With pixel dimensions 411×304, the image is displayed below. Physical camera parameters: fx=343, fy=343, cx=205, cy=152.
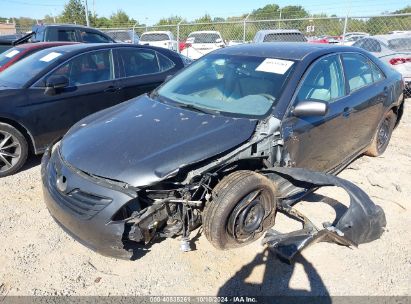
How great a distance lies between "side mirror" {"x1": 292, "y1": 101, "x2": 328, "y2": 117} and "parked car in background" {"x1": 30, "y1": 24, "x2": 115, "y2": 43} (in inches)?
319

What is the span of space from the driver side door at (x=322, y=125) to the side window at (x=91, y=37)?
25.3 ft

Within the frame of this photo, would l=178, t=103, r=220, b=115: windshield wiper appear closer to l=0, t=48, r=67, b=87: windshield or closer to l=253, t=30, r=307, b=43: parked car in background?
l=0, t=48, r=67, b=87: windshield

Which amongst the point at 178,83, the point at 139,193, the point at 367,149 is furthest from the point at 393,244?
the point at 178,83

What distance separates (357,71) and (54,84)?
12.3 ft

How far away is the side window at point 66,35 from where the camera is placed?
30.0ft

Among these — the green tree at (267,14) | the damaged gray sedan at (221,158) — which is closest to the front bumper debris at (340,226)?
the damaged gray sedan at (221,158)

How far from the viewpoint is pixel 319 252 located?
9.70ft

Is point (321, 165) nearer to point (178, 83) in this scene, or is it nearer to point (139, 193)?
point (178, 83)

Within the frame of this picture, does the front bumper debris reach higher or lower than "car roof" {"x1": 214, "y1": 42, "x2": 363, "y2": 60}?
lower

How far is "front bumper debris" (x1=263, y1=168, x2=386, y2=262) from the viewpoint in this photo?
2.62m

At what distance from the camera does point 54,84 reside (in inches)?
174

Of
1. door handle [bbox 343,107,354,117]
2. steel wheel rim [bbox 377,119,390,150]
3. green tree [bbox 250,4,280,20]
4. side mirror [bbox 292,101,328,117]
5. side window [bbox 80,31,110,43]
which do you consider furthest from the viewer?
green tree [bbox 250,4,280,20]

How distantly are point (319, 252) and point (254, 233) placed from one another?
0.59m

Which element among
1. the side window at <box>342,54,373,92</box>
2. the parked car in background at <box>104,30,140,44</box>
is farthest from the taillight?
the parked car in background at <box>104,30,140,44</box>
